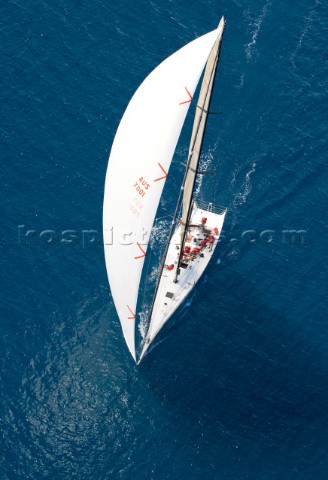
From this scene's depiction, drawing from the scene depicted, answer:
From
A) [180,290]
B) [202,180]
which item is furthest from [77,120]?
[180,290]

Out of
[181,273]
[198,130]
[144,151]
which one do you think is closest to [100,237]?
[181,273]

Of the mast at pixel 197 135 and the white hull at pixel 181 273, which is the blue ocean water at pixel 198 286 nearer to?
the white hull at pixel 181 273

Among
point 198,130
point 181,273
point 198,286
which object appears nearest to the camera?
point 198,130

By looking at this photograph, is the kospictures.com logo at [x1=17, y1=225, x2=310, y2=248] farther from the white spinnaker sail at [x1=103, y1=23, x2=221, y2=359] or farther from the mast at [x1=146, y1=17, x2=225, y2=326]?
the white spinnaker sail at [x1=103, y1=23, x2=221, y2=359]

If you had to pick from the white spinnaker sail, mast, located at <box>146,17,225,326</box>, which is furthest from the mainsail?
the white spinnaker sail

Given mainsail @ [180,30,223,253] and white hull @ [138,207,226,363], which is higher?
mainsail @ [180,30,223,253]

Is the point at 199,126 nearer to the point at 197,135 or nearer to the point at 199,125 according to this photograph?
the point at 199,125
